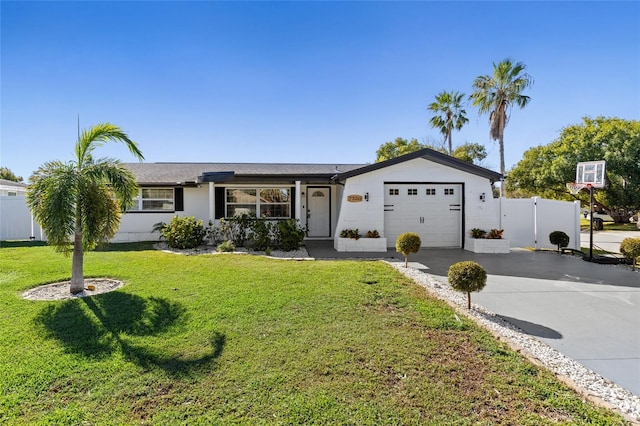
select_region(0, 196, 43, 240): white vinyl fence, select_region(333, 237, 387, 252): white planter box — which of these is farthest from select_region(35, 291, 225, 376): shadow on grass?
select_region(0, 196, 43, 240): white vinyl fence

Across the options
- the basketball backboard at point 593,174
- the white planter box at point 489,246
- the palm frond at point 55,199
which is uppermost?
the basketball backboard at point 593,174

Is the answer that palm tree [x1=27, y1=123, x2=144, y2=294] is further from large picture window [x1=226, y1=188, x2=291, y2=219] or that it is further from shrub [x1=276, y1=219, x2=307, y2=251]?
large picture window [x1=226, y1=188, x2=291, y2=219]

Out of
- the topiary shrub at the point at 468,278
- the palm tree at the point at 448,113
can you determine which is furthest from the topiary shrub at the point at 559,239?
the palm tree at the point at 448,113

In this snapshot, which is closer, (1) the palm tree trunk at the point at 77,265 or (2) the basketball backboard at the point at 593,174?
(1) the palm tree trunk at the point at 77,265

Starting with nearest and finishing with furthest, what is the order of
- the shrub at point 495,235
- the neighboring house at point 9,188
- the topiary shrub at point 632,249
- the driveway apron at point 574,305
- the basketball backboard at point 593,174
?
the driveway apron at point 574,305, the topiary shrub at point 632,249, the basketball backboard at point 593,174, the shrub at point 495,235, the neighboring house at point 9,188

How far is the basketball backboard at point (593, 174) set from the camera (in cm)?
1020

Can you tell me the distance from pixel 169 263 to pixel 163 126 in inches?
391

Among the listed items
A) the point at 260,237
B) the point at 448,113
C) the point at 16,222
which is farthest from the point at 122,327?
the point at 448,113

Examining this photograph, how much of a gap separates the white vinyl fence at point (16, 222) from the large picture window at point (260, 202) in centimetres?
816

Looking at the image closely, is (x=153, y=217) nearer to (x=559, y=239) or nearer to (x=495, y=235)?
(x=495, y=235)

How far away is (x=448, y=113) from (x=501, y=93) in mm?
6140

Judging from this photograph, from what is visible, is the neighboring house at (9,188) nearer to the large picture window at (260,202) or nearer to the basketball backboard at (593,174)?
the large picture window at (260,202)

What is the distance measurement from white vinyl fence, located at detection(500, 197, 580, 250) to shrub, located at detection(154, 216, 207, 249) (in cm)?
1171

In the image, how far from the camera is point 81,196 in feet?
18.5
